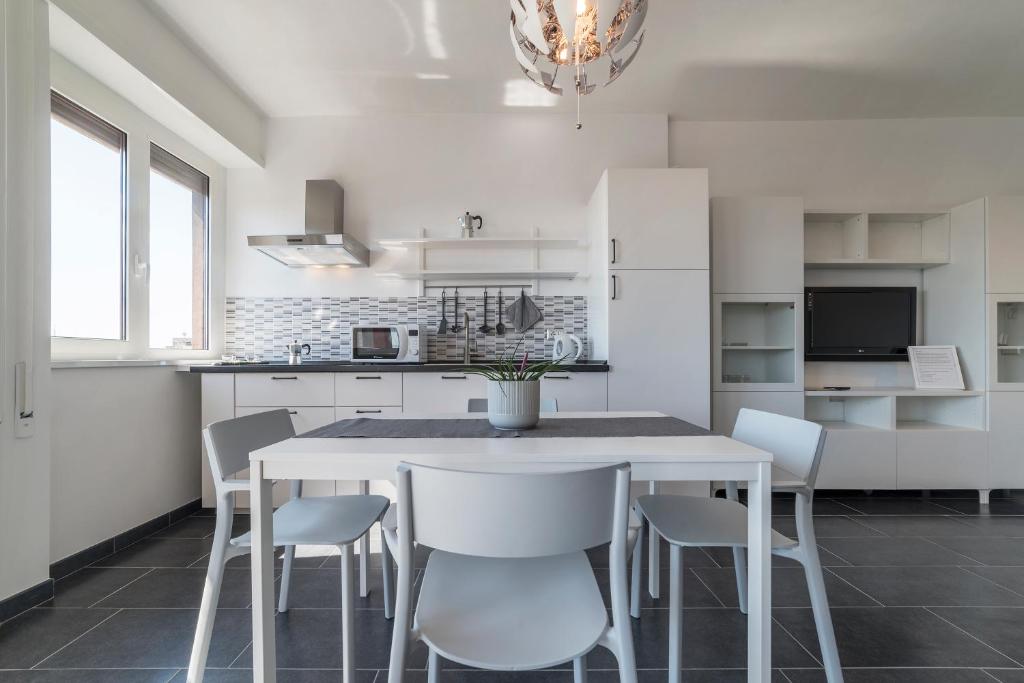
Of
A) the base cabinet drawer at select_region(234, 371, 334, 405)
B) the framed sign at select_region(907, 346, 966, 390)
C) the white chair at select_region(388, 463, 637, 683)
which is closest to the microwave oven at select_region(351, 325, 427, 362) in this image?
the base cabinet drawer at select_region(234, 371, 334, 405)

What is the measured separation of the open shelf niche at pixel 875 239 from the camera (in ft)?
10.7

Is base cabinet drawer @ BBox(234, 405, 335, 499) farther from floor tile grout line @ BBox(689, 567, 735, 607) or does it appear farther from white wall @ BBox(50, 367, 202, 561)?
floor tile grout line @ BBox(689, 567, 735, 607)

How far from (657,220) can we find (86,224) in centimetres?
304

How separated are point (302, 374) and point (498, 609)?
2276mm

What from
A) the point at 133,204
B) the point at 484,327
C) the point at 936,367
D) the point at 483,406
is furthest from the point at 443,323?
the point at 936,367

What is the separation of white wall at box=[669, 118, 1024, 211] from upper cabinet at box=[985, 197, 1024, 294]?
0.53 meters

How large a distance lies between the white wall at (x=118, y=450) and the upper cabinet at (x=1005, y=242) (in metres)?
5.12

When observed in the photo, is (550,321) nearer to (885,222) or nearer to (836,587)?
(836,587)

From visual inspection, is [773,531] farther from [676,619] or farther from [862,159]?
[862,159]

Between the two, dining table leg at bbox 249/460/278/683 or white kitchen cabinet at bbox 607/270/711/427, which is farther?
white kitchen cabinet at bbox 607/270/711/427

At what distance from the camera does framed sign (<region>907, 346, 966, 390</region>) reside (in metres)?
3.14

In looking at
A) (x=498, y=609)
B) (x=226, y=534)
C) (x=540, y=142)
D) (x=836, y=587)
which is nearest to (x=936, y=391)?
(x=836, y=587)

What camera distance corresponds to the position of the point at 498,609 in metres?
0.97

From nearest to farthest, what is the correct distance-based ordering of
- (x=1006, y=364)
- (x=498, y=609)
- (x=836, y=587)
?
(x=498, y=609), (x=836, y=587), (x=1006, y=364)
